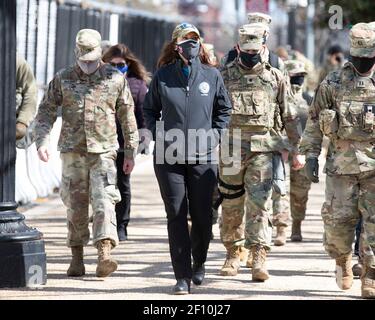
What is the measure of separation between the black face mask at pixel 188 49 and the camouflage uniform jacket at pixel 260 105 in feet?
3.10

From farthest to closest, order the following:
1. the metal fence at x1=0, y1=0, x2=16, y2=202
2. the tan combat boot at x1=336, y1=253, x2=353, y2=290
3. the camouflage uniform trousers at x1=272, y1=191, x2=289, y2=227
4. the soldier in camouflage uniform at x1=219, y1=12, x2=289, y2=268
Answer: the camouflage uniform trousers at x1=272, y1=191, x2=289, y2=227, the soldier in camouflage uniform at x1=219, y1=12, x2=289, y2=268, the metal fence at x1=0, y1=0, x2=16, y2=202, the tan combat boot at x1=336, y1=253, x2=353, y2=290

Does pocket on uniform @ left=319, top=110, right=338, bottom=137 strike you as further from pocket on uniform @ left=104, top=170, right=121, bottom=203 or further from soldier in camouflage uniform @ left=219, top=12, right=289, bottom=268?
pocket on uniform @ left=104, top=170, right=121, bottom=203

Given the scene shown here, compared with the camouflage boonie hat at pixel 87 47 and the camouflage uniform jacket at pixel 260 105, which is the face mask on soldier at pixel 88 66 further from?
the camouflage uniform jacket at pixel 260 105

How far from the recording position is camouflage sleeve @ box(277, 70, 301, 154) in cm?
1103

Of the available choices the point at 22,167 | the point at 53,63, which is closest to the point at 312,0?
the point at 53,63

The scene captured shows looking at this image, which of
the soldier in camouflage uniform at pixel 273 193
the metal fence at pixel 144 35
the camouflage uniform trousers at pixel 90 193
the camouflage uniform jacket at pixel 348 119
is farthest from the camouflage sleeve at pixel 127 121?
the metal fence at pixel 144 35

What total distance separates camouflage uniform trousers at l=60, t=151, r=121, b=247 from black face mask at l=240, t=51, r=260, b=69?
133cm

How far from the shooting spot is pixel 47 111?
10992 mm

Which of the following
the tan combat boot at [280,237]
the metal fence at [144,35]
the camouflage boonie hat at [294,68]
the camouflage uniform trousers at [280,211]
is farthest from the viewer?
the metal fence at [144,35]

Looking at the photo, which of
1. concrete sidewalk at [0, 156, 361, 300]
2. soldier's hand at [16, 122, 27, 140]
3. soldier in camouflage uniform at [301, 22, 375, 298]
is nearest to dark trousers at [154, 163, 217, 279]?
concrete sidewalk at [0, 156, 361, 300]

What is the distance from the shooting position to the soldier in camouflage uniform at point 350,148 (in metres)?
9.72

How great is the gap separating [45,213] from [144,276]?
5141 mm

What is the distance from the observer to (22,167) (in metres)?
16.9

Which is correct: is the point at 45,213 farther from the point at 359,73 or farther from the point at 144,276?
the point at 359,73
